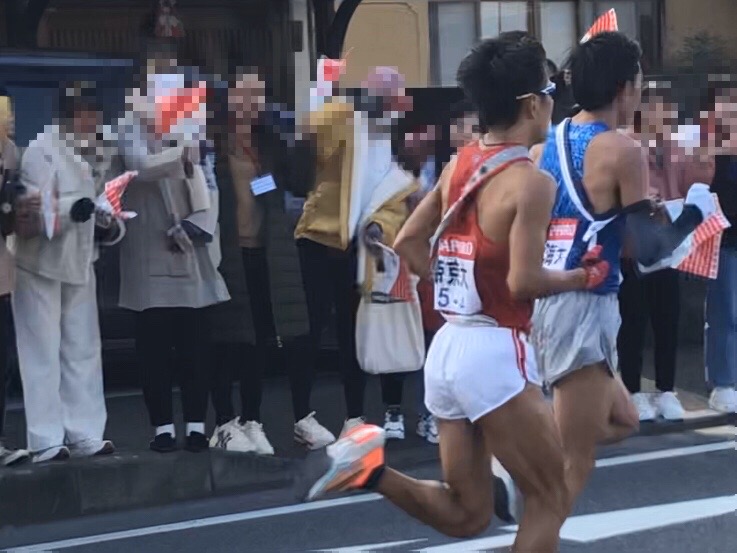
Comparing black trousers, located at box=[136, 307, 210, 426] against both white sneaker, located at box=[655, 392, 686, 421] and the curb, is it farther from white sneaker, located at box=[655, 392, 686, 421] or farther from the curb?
white sneaker, located at box=[655, 392, 686, 421]

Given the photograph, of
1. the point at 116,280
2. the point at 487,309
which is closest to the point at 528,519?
the point at 487,309

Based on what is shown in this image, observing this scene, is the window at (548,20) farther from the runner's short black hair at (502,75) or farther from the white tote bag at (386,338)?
the runner's short black hair at (502,75)

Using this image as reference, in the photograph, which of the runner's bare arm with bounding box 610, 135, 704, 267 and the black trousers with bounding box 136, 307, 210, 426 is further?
the black trousers with bounding box 136, 307, 210, 426

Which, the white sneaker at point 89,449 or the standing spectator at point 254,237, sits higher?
the standing spectator at point 254,237

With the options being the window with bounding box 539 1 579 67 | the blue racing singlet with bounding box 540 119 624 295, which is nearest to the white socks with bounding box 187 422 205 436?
the blue racing singlet with bounding box 540 119 624 295

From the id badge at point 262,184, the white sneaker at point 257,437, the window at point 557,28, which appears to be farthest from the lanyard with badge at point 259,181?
the window at point 557,28

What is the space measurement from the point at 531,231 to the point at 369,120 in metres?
3.68

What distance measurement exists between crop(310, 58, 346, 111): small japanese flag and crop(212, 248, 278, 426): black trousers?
0.81 meters

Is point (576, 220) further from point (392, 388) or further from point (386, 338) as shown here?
point (392, 388)

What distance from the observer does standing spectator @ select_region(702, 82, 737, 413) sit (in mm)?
8773

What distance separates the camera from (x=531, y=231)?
439 cm

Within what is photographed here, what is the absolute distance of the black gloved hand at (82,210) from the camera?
7.15 metres

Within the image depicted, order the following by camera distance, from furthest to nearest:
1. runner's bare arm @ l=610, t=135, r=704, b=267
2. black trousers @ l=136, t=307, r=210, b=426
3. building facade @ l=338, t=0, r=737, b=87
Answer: building facade @ l=338, t=0, r=737, b=87, black trousers @ l=136, t=307, r=210, b=426, runner's bare arm @ l=610, t=135, r=704, b=267

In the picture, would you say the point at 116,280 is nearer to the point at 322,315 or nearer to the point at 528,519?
the point at 322,315
